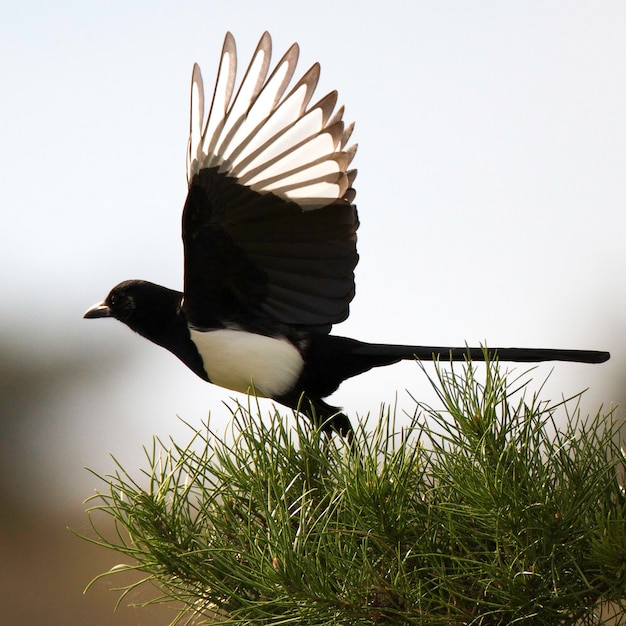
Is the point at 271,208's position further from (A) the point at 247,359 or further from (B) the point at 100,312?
(B) the point at 100,312

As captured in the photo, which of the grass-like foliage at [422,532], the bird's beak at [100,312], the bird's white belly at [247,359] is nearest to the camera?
the grass-like foliage at [422,532]

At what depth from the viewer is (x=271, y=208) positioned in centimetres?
97

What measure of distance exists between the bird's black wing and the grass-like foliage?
0.31 meters

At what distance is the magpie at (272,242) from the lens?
956 mm

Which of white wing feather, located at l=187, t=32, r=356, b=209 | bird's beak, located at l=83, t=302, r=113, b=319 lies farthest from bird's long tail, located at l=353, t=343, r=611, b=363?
bird's beak, located at l=83, t=302, r=113, b=319

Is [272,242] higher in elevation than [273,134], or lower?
lower


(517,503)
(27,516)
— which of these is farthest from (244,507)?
(27,516)

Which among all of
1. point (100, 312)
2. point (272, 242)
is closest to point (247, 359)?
point (272, 242)

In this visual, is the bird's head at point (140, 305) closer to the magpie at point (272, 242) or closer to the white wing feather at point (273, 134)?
the magpie at point (272, 242)

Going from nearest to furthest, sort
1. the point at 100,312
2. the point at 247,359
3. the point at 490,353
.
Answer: the point at 490,353
the point at 247,359
the point at 100,312

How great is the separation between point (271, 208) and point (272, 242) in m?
0.04

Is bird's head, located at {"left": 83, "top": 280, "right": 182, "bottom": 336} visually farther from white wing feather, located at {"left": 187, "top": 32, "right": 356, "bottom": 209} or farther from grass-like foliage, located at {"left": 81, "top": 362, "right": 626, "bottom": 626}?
grass-like foliage, located at {"left": 81, "top": 362, "right": 626, "bottom": 626}

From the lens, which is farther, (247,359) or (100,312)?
(100,312)

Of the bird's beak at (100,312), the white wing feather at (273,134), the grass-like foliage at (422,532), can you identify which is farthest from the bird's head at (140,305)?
the grass-like foliage at (422,532)
